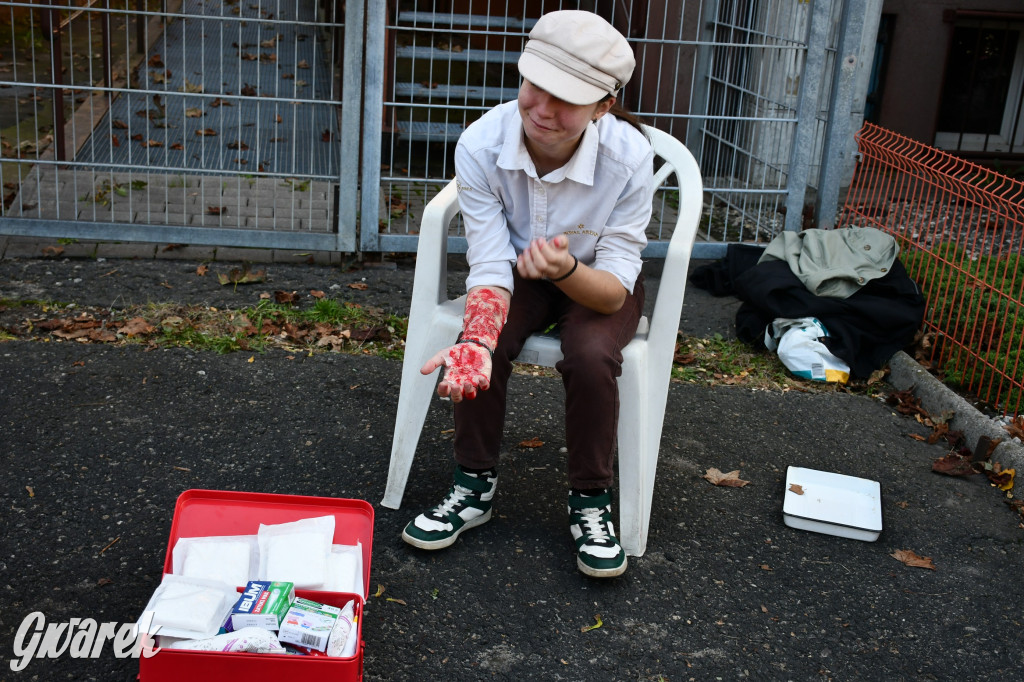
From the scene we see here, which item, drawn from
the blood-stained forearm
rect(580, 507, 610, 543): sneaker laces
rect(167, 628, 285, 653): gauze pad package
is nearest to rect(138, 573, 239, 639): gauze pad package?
rect(167, 628, 285, 653): gauze pad package

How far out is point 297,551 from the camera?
225 centimetres

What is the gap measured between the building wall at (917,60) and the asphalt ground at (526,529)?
4859 mm

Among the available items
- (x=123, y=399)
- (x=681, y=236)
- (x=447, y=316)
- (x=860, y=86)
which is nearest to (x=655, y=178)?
(x=681, y=236)

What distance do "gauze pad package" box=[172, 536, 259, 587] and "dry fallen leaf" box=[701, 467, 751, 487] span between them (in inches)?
66.1

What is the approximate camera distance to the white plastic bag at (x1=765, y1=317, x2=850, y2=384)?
428cm

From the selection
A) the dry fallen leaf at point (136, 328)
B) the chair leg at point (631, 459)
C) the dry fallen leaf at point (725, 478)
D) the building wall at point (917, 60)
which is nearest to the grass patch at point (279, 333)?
the dry fallen leaf at point (136, 328)

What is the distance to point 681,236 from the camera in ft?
9.57

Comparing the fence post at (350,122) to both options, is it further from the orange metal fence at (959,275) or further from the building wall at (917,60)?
the building wall at (917,60)

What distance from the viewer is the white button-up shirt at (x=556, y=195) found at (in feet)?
9.08

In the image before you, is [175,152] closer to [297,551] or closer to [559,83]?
[559,83]

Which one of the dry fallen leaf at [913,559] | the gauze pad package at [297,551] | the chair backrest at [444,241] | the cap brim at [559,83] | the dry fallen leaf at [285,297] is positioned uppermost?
the cap brim at [559,83]

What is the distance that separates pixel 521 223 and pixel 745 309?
2.16m

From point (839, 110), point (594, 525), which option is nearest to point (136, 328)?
point (594, 525)

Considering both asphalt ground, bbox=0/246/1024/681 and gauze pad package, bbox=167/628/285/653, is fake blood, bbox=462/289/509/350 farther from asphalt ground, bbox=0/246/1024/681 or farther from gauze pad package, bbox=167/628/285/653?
gauze pad package, bbox=167/628/285/653
